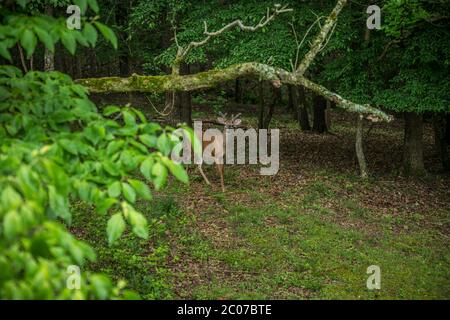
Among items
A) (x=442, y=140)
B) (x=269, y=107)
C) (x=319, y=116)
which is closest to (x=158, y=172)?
(x=442, y=140)

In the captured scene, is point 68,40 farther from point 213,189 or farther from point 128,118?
point 213,189

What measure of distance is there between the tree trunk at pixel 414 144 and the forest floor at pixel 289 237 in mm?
516

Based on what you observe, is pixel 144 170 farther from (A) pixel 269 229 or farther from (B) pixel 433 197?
(B) pixel 433 197

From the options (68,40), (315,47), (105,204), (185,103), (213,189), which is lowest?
(213,189)

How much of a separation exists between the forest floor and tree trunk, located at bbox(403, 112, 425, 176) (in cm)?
52

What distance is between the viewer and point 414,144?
16.1m

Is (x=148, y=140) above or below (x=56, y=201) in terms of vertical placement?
above

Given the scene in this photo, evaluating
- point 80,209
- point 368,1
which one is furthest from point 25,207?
point 368,1

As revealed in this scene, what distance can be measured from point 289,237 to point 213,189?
3687 millimetres

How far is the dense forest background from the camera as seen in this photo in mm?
3590

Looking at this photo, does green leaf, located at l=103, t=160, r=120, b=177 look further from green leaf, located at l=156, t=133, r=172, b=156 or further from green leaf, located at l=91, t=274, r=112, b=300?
green leaf, located at l=91, t=274, r=112, b=300

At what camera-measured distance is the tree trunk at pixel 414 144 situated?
1617 cm

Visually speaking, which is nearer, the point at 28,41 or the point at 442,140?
the point at 28,41

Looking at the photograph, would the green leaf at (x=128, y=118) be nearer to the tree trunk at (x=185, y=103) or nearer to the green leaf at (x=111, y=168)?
the green leaf at (x=111, y=168)
